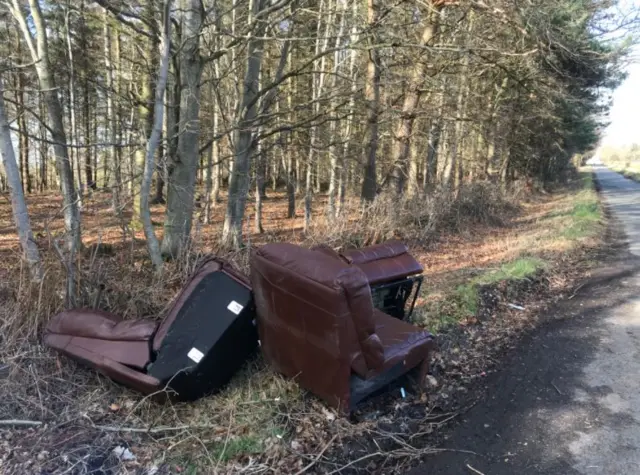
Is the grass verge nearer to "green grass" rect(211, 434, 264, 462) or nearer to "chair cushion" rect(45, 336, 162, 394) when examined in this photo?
"green grass" rect(211, 434, 264, 462)

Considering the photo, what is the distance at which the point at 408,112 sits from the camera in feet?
34.1

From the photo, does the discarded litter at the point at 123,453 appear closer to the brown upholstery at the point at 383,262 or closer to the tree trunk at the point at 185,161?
the brown upholstery at the point at 383,262

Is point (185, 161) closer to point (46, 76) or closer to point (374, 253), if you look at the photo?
point (46, 76)

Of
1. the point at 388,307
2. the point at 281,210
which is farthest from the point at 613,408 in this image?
the point at 281,210

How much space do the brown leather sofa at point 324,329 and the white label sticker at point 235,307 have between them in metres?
0.15

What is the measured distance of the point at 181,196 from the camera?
20.6 ft

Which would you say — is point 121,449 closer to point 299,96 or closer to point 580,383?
point 580,383

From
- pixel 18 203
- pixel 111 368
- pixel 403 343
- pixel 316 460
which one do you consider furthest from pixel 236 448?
pixel 18 203

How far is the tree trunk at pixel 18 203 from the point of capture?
13.4 ft

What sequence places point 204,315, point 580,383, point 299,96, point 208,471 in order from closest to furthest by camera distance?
point 208,471 → point 204,315 → point 580,383 → point 299,96

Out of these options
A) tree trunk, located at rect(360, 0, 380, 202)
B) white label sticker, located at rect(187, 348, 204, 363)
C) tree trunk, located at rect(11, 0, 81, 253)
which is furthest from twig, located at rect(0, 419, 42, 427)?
tree trunk, located at rect(360, 0, 380, 202)

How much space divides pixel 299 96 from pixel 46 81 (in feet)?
24.5

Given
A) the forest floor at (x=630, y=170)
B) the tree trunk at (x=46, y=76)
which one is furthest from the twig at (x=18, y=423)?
the forest floor at (x=630, y=170)

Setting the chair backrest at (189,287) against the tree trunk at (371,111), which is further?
the tree trunk at (371,111)
